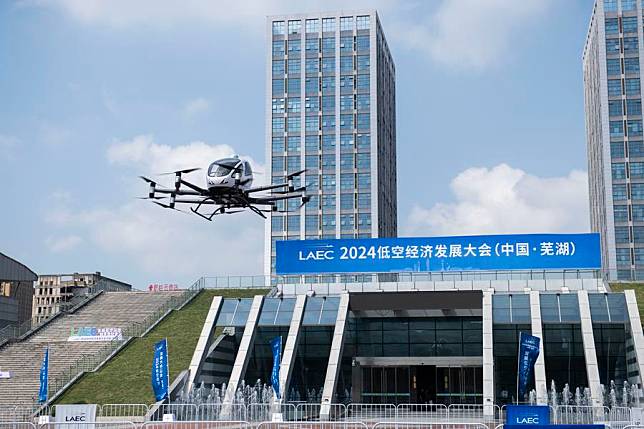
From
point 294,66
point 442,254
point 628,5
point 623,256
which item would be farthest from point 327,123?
point 442,254

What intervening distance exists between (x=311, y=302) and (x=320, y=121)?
78.4m

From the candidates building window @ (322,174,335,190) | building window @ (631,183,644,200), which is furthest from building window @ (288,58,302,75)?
building window @ (631,183,644,200)

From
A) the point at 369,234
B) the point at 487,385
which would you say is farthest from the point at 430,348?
the point at 369,234

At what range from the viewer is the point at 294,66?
431ft

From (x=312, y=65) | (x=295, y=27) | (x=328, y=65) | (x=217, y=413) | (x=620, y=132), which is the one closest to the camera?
(x=217, y=413)

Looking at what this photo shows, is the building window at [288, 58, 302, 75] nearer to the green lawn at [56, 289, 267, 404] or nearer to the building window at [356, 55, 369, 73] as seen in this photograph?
the building window at [356, 55, 369, 73]

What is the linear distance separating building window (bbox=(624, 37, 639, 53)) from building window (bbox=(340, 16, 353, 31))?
41.0m

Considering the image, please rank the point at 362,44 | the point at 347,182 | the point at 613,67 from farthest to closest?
the point at 362,44, the point at 347,182, the point at 613,67

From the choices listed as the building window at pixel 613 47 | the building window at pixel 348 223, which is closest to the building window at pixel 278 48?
the building window at pixel 348 223

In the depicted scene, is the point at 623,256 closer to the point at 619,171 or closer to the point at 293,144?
the point at 619,171

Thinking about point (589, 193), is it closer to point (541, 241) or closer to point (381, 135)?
point (381, 135)

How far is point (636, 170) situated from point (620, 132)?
6032mm

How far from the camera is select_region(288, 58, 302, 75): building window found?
131000 mm

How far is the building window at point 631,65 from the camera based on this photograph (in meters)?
123
